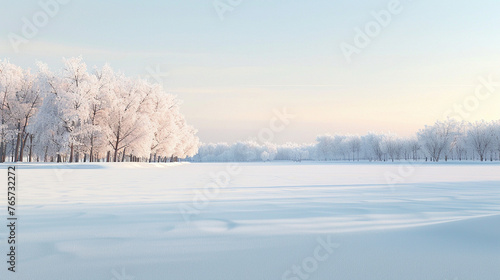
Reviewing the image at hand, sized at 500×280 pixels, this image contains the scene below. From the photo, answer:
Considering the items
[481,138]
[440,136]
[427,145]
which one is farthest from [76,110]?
[481,138]

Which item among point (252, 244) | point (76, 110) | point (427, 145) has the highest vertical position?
point (76, 110)

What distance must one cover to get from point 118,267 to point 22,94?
47.7 meters

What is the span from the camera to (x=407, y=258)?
4.18 metres

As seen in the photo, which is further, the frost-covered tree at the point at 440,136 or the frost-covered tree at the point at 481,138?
the frost-covered tree at the point at 440,136

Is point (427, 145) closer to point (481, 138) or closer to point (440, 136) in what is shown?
point (440, 136)

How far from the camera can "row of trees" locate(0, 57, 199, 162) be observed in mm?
37219

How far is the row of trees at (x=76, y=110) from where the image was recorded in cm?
3722

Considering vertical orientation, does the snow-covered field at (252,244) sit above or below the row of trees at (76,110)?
below

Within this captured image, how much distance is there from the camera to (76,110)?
36.3m

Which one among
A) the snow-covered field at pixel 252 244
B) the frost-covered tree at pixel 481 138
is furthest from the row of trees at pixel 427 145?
the snow-covered field at pixel 252 244

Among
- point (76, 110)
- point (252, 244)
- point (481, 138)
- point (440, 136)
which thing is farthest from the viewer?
point (440, 136)

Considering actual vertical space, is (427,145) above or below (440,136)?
below

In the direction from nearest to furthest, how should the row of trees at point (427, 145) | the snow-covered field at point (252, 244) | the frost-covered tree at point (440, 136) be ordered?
1. the snow-covered field at point (252, 244)
2. the row of trees at point (427, 145)
3. the frost-covered tree at point (440, 136)

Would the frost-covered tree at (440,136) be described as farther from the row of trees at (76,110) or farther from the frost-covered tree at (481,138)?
the row of trees at (76,110)
